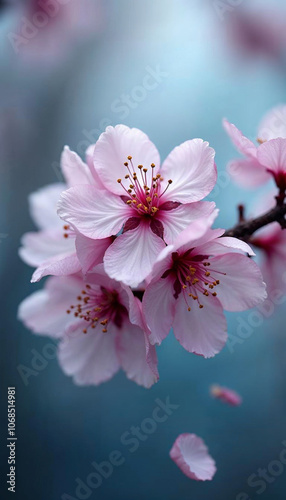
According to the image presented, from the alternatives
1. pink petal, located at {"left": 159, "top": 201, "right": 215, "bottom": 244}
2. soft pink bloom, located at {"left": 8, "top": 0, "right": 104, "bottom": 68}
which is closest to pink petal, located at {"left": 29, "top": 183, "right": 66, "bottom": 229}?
pink petal, located at {"left": 159, "top": 201, "right": 215, "bottom": 244}

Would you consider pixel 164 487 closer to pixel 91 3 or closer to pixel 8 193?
pixel 8 193

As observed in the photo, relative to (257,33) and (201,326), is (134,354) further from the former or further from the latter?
(257,33)

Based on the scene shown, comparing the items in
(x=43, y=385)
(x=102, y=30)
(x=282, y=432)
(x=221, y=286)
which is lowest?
(x=282, y=432)

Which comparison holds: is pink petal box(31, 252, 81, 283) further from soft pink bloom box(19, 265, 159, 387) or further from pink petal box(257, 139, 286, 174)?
pink petal box(257, 139, 286, 174)

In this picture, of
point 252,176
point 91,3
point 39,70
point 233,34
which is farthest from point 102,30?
point 252,176

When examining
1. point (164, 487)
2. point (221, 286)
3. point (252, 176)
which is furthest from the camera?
point (164, 487)

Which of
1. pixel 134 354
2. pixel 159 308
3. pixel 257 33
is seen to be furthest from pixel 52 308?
pixel 257 33
